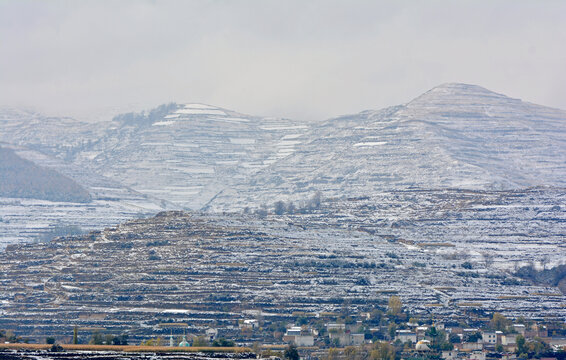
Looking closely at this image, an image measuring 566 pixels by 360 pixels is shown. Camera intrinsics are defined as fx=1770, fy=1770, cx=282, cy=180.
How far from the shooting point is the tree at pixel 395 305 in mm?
124475

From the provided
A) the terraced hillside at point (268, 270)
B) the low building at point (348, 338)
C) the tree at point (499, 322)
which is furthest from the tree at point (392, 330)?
the tree at point (499, 322)

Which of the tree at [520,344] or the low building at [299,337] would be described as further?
the low building at [299,337]

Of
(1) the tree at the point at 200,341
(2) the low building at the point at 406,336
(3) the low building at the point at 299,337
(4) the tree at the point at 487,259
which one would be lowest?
(2) the low building at the point at 406,336

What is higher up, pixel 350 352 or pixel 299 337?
pixel 299 337

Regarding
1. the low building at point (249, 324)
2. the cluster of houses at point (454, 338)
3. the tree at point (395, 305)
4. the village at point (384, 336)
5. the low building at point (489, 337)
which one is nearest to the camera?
the village at point (384, 336)

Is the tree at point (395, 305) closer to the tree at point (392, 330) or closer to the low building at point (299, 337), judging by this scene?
the tree at point (392, 330)

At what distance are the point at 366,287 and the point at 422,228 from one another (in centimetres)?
2696

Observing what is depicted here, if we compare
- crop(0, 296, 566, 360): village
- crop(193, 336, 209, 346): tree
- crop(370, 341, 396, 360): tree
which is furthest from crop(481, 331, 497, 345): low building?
crop(193, 336, 209, 346): tree

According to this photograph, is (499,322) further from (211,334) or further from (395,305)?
(211,334)

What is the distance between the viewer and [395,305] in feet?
412

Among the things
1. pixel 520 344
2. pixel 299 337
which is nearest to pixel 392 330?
pixel 299 337

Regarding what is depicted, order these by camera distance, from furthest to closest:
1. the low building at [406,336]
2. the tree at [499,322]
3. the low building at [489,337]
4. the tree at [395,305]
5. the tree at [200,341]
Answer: the tree at [395,305], the tree at [499,322], the low building at [489,337], the low building at [406,336], the tree at [200,341]

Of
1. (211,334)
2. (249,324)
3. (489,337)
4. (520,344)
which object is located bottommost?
(489,337)

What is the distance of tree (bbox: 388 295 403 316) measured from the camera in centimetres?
12447
